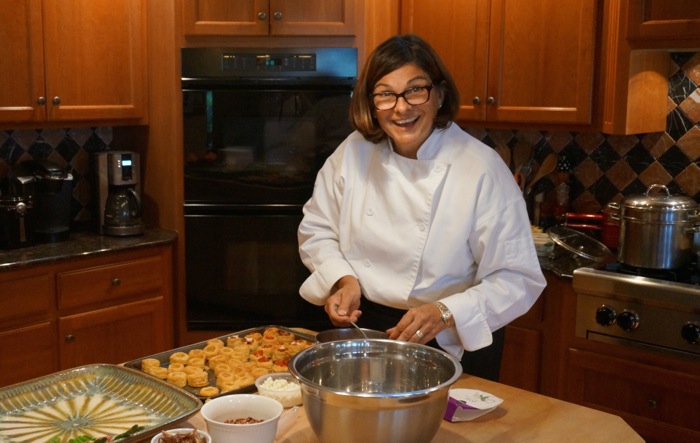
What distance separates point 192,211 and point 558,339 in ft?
5.34

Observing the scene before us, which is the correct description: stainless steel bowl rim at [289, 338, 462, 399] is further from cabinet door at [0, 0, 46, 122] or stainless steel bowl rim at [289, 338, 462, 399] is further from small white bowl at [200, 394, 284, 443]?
cabinet door at [0, 0, 46, 122]

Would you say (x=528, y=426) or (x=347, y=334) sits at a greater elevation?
(x=347, y=334)

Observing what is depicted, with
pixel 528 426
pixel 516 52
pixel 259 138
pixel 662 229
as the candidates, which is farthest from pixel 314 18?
pixel 528 426

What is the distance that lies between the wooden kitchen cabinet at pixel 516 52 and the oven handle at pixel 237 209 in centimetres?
85

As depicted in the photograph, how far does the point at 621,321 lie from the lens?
2783 millimetres

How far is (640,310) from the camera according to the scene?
2760mm

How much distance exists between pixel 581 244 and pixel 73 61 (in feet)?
7.06

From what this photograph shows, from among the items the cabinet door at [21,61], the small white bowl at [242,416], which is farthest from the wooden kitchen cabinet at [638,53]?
the cabinet door at [21,61]

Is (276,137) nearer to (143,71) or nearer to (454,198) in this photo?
(143,71)

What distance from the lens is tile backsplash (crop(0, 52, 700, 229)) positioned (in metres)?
3.24

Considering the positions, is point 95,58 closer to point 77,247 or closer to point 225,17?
point 225,17

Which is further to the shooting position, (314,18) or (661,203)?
(314,18)

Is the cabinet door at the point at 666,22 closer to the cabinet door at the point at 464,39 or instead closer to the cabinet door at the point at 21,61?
the cabinet door at the point at 464,39

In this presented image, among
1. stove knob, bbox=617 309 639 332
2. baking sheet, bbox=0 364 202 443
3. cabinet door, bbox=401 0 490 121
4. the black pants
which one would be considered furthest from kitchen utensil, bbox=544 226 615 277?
baking sheet, bbox=0 364 202 443
